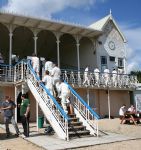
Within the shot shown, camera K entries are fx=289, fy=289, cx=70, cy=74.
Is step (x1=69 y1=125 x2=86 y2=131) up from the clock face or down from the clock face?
down

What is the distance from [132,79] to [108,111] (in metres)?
3.23

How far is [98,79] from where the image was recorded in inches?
800

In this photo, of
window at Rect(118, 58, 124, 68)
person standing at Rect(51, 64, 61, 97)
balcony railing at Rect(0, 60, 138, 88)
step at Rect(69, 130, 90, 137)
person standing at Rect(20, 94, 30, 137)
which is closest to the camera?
step at Rect(69, 130, 90, 137)

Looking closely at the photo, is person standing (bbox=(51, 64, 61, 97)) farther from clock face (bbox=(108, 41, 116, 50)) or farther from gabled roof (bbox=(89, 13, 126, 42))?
clock face (bbox=(108, 41, 116, 50))

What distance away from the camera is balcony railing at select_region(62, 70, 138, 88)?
63.8 feet

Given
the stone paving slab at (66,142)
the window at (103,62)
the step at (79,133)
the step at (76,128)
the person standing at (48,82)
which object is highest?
the window at (103,62)

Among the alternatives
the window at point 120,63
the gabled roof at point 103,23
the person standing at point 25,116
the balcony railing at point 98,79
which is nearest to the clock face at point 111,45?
the window at point 120,63

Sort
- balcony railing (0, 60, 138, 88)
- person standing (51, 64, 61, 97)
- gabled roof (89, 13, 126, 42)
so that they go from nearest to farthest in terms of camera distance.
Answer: person standing (51, 64, 61, 97)
balcony railing (0, 60, 138, 88)
gabled roof (89, 13, 126, 42)

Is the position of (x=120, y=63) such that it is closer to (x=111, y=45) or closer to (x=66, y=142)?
(x=111, y=45)

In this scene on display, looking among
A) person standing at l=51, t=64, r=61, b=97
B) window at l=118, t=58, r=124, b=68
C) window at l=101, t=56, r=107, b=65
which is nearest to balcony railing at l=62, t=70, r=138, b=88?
window at l=101, t=56, r=107, b=65

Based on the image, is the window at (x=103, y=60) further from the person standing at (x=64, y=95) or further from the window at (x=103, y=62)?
the person standing at (x=64, y=95)

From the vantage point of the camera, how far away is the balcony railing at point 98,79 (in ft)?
63.8

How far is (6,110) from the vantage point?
11492mm

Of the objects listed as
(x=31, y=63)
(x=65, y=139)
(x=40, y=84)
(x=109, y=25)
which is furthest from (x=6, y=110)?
(x=109, y=25)
